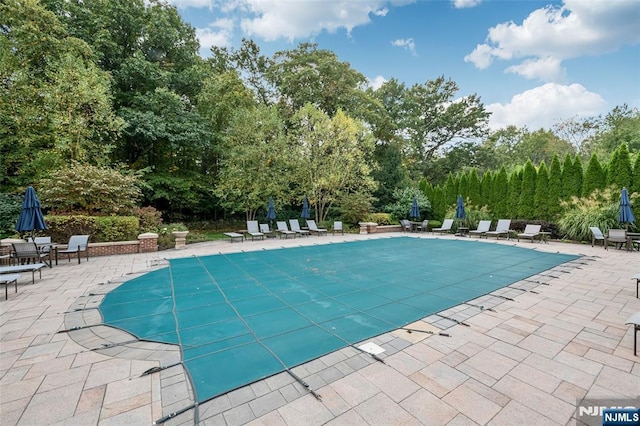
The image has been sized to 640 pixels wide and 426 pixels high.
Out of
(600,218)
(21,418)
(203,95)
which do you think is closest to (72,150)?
(203,95)

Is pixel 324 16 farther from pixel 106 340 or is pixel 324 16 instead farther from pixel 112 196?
pixel 106 340

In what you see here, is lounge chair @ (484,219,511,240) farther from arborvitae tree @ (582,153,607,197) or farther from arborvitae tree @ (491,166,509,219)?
arborvitae tree @ (582,153,607,197)

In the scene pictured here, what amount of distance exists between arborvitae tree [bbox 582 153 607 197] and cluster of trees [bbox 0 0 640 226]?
431cm

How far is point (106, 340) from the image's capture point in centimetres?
344

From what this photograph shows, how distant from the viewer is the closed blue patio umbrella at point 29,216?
23.1ft

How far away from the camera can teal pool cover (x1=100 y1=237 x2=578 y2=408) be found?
310cm

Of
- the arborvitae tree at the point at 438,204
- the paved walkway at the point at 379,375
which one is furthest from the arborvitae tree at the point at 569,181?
the paved walkway at the point at 379,375

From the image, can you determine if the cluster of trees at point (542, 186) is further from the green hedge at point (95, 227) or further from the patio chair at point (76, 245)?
the patio chair at point (76, 245)

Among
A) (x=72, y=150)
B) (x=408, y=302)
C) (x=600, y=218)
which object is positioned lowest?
(x=408, y=302)

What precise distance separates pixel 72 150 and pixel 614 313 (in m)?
16.6

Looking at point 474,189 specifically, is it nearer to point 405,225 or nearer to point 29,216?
point 405,225

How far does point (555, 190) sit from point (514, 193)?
1.69 meters

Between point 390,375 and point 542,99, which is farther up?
point 542,99

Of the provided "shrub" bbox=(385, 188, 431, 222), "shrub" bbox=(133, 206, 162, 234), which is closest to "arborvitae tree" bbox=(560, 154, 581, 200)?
"shrub" bbox=(385, 188, 431, 222)
